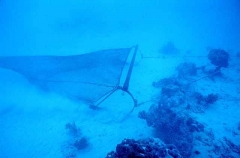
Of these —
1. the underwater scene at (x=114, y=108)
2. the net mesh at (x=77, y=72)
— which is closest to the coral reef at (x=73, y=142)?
the underwater scene at (x=114, y=108)

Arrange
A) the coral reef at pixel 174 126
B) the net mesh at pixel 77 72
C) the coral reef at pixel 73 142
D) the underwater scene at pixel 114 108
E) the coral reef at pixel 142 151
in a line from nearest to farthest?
the coral reef at pixel 142 151 → the coral reef at pixel 174 126 → the underwater scene at pixel 114 108 → the coral reef at pixel 73 142 → the net mesh at pixel 77 72

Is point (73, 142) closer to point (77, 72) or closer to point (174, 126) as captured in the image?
point (77, 72)

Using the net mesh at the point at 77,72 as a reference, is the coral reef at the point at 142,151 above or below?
below

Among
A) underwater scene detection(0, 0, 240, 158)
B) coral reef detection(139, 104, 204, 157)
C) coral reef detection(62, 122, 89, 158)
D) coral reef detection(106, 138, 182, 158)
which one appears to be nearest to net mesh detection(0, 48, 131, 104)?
underwater scene detection(0, 0, 240, 158)

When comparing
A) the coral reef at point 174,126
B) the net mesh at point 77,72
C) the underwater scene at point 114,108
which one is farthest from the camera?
the net mesh at point 77,72

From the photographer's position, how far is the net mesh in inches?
317

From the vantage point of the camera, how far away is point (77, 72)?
935 centimetres

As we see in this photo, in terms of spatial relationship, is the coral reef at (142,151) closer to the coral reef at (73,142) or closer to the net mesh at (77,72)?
the coral reef at (73,142)


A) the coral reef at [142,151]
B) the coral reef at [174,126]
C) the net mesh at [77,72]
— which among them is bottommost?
the coral reef at [174,126]

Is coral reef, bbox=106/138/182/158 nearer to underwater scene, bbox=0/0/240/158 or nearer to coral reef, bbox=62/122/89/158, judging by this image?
underwater scene, bbox=0/0/240/158

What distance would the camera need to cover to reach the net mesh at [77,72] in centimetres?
805

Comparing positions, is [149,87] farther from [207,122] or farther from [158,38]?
[158,38]

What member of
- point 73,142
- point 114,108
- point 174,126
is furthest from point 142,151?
point 114,108

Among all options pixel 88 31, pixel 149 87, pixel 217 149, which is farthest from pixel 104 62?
pixel 88 31
